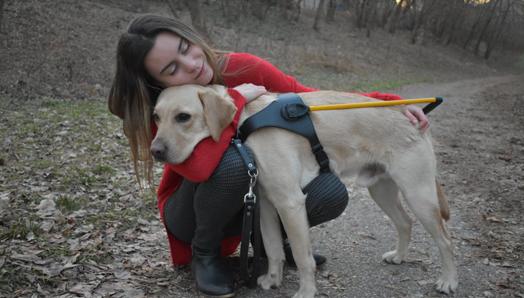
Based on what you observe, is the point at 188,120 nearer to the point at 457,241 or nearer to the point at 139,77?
the point at 139,77

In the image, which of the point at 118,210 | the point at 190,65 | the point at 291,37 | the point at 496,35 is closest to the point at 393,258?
the point at 190,65

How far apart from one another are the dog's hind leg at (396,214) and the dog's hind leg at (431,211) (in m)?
0.43

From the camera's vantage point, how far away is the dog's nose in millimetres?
2617

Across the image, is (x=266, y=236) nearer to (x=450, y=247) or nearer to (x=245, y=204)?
(x=245, y=204)

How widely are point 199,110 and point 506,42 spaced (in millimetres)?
44959

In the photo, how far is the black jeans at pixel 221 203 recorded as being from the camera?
2.75m

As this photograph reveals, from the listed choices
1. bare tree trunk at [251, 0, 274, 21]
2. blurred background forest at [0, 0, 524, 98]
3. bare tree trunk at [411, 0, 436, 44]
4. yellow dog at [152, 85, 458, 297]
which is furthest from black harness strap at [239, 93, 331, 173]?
bare tree trunk at [411, 0, 436, 44]

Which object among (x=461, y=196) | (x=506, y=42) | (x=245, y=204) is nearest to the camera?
(x=245, y=204)

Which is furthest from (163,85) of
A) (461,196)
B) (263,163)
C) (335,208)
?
(461,196)

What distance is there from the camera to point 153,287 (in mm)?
3033

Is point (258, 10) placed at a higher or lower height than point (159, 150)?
higher

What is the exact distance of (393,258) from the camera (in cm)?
354

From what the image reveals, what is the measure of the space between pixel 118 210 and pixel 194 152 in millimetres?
1948

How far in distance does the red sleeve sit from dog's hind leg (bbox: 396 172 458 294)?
1.33 m
